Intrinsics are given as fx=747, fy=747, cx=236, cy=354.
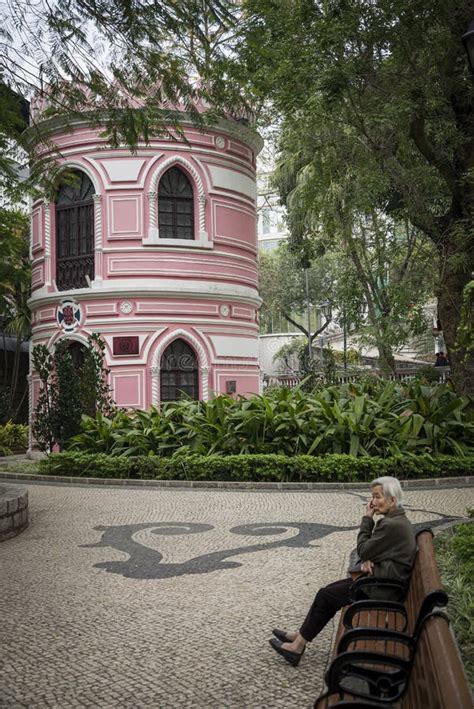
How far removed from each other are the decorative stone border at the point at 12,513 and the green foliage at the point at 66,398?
7357mm

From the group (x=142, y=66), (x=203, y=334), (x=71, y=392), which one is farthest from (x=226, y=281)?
(x=142, y=66)

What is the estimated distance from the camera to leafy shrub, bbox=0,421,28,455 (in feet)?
75.7

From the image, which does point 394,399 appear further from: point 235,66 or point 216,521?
point 235,66

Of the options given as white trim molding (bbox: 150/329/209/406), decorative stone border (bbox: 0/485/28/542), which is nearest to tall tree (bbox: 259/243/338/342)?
white trim molding (bbox: 150/329/209/406)

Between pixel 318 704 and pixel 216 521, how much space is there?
639 cm

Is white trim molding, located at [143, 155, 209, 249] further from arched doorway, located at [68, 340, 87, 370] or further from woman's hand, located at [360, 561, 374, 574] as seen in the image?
woman's hand, located at [360, 561, 374, 574]

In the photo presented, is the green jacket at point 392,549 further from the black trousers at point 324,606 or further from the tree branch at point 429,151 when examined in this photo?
the tree branch at point 429,151

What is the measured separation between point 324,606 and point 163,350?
16366mm

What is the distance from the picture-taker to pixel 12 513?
905 cm

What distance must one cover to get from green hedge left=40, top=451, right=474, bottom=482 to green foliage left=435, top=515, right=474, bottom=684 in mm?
5050

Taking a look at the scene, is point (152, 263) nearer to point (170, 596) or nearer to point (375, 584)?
point (170, 596)

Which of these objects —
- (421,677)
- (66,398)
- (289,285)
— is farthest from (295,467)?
(289,285)

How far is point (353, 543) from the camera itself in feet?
26.0

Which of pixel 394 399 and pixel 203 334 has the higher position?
pixel 203 334
